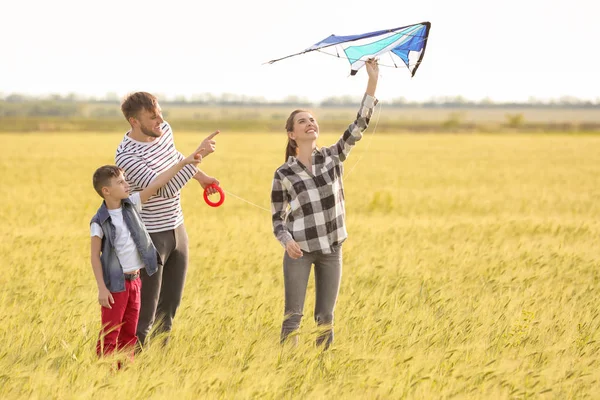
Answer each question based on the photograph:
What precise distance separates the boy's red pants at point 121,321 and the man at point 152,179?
19 cm

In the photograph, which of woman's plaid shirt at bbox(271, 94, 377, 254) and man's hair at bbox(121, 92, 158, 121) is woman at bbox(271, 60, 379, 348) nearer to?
woman's plaid shirt at bbox(271, 94, 377, 254)

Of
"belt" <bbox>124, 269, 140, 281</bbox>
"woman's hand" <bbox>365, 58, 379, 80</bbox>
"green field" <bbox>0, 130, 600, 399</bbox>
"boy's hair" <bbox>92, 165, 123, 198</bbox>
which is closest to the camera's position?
"green field" <bbox>0, 130, 600, 399</bbox>

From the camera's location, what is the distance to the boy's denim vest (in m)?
4.47

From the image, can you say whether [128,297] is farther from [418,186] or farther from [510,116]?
[510,116]

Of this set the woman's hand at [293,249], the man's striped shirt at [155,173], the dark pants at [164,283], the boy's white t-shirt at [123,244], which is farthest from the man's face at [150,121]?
the woman's hand at [293,249]

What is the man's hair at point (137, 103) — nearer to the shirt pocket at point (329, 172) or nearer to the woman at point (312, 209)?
the woman at point (312, 209)

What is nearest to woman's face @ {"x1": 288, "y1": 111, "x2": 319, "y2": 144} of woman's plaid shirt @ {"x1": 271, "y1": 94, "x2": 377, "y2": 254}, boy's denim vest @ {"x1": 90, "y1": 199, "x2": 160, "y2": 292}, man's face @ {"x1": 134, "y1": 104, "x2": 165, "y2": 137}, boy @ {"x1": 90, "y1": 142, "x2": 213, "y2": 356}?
woman's plaid shirt @ {"x1": 271, "y1": 94, "x2": 377, "y2": 254}

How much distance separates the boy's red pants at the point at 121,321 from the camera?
450cm

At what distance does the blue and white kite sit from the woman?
0.30 ft

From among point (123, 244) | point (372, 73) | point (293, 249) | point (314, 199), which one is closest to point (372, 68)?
point (372, 73)

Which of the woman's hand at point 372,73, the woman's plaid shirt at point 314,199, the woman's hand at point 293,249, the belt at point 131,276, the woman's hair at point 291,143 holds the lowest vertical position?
the belt at point 131,276

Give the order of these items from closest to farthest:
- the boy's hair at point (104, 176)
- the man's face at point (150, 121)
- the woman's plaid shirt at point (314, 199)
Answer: the boy's hair at point (104, 176), the man's face at point (150, 121), the woman's plaid shirt at point (314, 199)

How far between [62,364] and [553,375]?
259cm

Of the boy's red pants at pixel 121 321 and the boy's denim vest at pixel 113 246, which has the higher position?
the boy's denim vest at pixel 113 246
